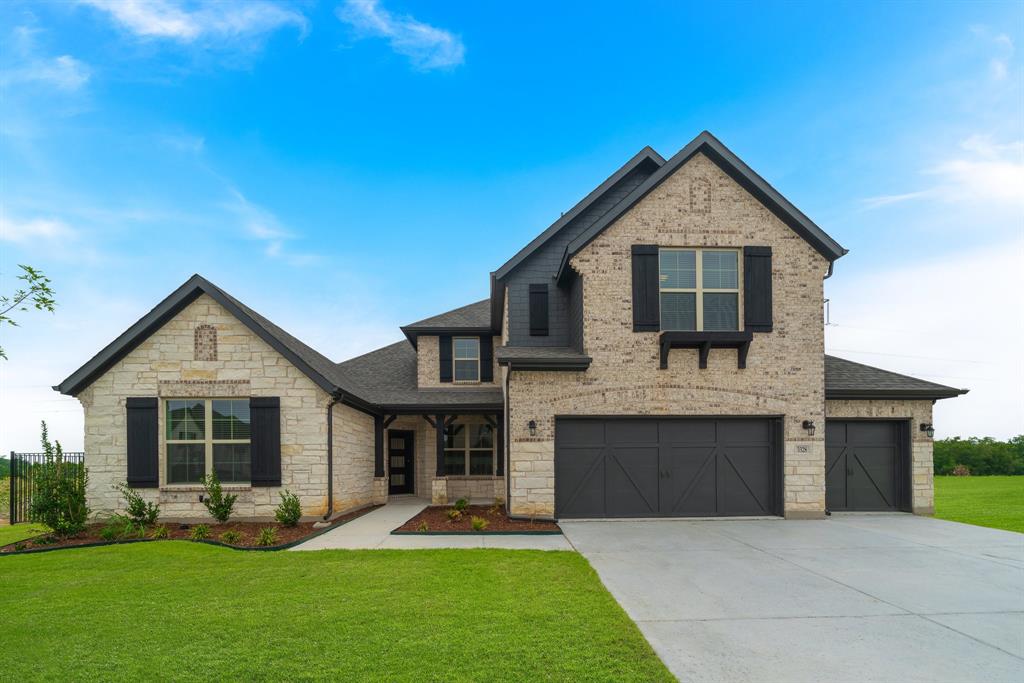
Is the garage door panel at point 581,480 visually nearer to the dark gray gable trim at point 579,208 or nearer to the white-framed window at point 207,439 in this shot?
the dark gray gable trim at point 579,208

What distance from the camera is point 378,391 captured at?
639 inches

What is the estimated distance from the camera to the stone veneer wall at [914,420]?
1280 cm

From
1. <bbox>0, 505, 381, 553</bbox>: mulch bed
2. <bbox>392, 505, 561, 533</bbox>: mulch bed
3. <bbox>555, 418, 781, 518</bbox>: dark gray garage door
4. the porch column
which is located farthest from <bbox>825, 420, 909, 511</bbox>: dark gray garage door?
the porch column

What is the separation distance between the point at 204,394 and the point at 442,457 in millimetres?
6334

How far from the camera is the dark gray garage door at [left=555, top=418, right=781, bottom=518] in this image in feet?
39.9

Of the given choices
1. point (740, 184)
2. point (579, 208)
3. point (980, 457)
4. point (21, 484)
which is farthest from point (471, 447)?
point (980, 457)

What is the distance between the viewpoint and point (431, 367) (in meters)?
17.2

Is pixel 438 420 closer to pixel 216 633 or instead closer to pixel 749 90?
pixel 216 633

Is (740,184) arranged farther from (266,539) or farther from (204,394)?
(204,394)

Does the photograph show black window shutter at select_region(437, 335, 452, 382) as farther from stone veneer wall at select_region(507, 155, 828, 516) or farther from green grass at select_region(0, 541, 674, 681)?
green grass at select_region(0, 541, 674, 681)

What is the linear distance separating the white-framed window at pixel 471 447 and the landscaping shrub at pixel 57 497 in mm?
8776

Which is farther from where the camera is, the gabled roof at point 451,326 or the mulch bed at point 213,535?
the gabled roof at point 451,326

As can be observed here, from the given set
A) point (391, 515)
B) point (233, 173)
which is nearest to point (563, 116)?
point (233, 173)

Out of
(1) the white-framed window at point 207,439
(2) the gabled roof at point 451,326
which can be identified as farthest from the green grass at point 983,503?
(1) the white-framed window at point 207,439
